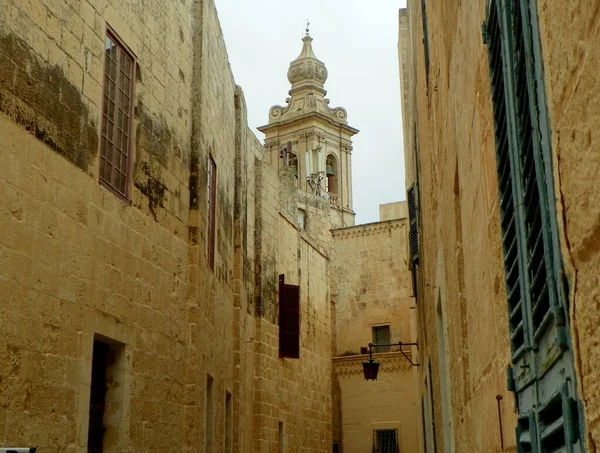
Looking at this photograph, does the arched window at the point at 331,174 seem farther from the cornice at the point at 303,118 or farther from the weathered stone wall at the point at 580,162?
Answer: the weathered stone wall at the point at 580,162

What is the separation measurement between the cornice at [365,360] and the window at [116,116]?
16.0 m

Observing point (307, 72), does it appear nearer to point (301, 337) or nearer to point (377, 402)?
point (377, 402)

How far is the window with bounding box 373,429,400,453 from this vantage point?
22.5 meters

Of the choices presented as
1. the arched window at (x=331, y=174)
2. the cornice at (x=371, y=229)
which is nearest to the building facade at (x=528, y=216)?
the cornice at (x=371, y=229)

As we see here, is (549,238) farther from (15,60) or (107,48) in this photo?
(107,48)

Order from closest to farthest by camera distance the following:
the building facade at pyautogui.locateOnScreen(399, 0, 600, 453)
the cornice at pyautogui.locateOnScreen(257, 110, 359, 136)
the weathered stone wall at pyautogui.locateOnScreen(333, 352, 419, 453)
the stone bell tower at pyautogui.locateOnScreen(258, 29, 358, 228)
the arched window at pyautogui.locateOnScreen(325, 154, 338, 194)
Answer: the building facade at pyautogui.locateOnScreen(399, 0, 600, 453) < the weathered stone wall at pyautogui.locateOnScreen(333, 352, 419, 453) < the stone bell tower at pyautogui.locateOnScreen(258, 29, 358, 228) < the cornice at pyautogui.locateOnScreen(257, 110, 359, 136) < the arched window at pyautogui.locateOnScreen(325, 154, 338, 194)

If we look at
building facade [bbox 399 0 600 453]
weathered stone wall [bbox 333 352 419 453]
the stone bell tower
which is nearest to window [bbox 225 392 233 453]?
building facade [bbox 399 0 600 453]

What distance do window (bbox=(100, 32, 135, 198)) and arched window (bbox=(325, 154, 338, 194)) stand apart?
35.7 meters

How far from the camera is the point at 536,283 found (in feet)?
7.75

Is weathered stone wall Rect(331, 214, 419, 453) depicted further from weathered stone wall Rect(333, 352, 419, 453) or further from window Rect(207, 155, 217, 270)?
window Rect(207, 155, 217, 270)

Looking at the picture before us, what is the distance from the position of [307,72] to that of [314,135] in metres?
4.46

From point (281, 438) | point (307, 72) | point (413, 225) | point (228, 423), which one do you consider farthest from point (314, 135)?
point (228, 423)

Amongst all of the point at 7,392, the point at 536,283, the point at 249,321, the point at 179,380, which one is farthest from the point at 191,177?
the point at 536,283

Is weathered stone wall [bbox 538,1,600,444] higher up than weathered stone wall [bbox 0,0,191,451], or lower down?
lower down
